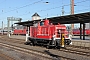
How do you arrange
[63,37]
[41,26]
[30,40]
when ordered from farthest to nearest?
[30,40] < [41,26] < [63,37]

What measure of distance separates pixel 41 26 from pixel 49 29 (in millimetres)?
1990

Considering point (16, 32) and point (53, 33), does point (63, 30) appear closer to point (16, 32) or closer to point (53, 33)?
point (53, 33)

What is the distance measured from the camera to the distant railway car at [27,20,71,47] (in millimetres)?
18531

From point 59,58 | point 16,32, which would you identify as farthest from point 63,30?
point 16,32

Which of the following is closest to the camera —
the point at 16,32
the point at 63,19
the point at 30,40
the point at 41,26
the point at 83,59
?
the point at 83,59

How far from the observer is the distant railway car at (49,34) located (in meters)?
18.5

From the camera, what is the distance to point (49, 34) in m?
19.6

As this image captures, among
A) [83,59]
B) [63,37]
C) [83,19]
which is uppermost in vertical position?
[83,19]

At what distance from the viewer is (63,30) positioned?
1977cm

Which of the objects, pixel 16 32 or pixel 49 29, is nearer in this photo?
pixel 49 29

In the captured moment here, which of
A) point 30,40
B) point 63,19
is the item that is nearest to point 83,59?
point 30,40

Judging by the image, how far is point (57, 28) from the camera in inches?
757

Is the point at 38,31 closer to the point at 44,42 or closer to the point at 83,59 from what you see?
the point at 44,42

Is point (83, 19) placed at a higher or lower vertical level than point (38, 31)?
higher
